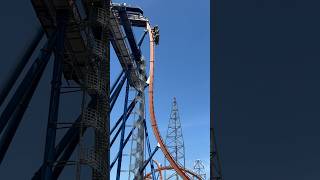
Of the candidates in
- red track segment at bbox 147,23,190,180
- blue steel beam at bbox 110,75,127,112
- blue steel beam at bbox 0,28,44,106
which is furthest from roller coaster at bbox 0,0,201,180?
red track segment at bbox 147,23,190,180

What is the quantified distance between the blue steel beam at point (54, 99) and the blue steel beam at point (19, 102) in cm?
40

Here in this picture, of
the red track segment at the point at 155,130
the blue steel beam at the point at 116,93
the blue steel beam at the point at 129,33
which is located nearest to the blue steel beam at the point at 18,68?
the blue steel beam at the point at 129,33

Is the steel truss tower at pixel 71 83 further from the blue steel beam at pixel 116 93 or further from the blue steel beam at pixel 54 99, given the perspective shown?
the blue steel beam at pixel 116 93

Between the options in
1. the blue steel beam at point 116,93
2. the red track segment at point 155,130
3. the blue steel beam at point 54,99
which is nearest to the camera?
the blue steel beam at point 54,99

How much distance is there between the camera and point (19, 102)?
60.6 ft

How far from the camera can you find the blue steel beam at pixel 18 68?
1869 centimetres

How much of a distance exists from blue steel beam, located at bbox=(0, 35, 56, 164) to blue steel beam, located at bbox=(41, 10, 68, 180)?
1.32 ft

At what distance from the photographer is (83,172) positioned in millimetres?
24812

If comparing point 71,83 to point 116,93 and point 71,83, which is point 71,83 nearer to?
point 71,83

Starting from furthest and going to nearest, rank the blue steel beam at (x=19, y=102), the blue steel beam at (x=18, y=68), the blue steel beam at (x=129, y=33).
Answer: the blue steel beam at (x=129, y=33) → the blue steel beam at (x=18, y=68) → the blue steel beam at (x=19, y=102)

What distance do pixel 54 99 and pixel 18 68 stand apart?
8.62ft

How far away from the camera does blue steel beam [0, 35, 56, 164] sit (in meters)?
17.9

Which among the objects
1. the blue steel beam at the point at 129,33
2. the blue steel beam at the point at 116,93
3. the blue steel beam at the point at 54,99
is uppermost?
the blue steel beam at the point at 129,33
